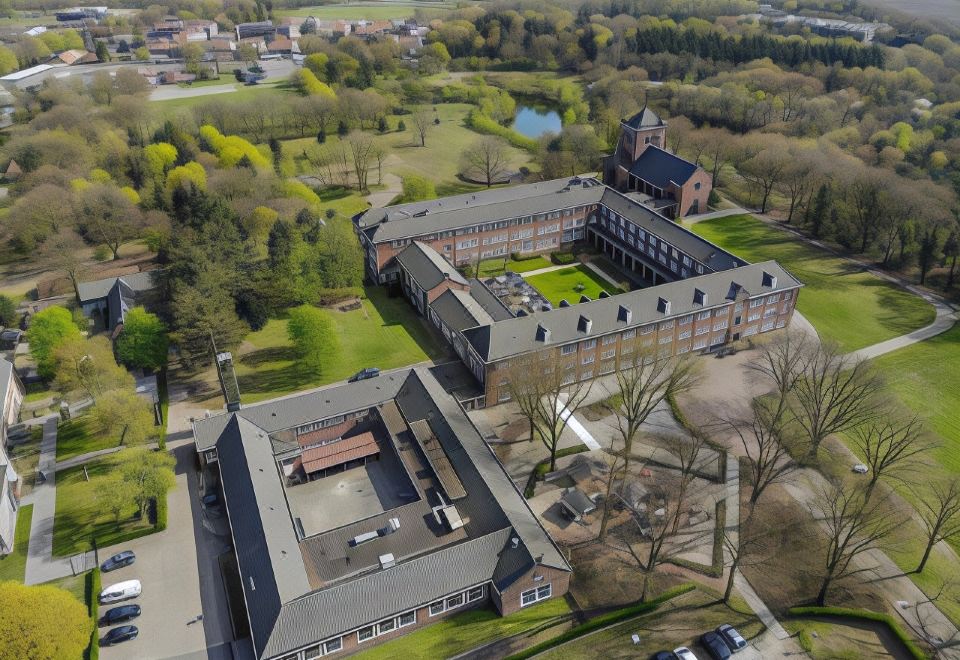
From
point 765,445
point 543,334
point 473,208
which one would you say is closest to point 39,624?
point 543,334

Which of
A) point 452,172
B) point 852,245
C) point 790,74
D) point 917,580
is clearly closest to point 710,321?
point 917,580

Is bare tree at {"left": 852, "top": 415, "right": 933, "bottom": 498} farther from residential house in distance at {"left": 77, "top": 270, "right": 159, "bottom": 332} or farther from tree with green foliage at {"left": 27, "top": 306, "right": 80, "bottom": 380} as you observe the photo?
residential house in distance at {"left": 77, "top": 270, "right": 159, "bottom": 332}

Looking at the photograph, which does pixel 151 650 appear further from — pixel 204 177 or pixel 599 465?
pixel 204 177

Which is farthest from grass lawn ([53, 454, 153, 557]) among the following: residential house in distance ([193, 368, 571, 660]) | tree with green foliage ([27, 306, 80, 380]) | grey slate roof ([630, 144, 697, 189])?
grey slate roof ([630, 144, 697, 189])

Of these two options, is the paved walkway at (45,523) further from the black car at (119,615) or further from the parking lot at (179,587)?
the black car at (119,615)

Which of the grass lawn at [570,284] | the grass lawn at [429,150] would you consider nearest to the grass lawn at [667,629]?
the grass lawn at [570,284]

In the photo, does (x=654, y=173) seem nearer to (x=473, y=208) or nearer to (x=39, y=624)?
(x=473, y=208)
